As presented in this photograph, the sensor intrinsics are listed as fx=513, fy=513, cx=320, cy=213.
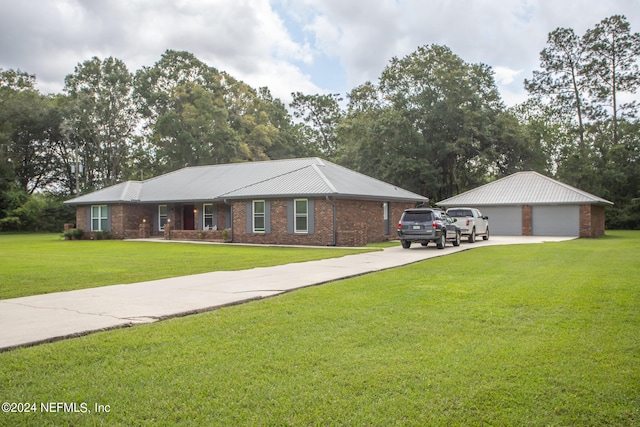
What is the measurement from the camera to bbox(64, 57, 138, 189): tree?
2093 inches

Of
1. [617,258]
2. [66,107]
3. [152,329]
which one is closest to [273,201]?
[617,258]

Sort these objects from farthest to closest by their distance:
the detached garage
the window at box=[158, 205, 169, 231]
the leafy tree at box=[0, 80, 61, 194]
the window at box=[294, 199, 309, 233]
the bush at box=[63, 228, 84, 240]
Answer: the leafy tree at box=[0, 80, 61, 194]
the window at box=[158, 205, 169, 231]
the detached garage
the bush at box=[63, 228, 84, 240]
the window at box=[294, 199, 309, 233]

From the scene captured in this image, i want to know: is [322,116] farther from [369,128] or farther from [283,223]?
[283,223]

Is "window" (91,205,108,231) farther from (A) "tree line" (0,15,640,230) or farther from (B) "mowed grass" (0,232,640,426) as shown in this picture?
(B) "mowed grass" (0,232,640,426)

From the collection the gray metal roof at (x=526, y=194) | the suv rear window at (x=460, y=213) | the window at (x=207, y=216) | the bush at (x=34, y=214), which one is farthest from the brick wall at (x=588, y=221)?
the bush at (x=34, y=214)

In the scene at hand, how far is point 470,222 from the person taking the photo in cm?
2605

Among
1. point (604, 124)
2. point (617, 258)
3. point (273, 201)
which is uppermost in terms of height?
point (604, 124)

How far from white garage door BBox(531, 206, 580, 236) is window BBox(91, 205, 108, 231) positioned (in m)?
28.6

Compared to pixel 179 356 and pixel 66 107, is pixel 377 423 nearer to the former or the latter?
pixel 179 356

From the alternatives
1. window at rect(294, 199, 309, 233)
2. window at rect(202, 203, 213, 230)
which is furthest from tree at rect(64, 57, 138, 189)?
window at rect(294, 199, 309, 233)

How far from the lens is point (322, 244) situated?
983 inches

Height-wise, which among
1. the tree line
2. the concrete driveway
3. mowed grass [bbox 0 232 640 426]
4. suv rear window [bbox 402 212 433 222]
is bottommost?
mowed grass [bbox 0 232 640 426]

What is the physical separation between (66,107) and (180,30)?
3022cm

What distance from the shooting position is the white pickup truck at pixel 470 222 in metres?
25.8
